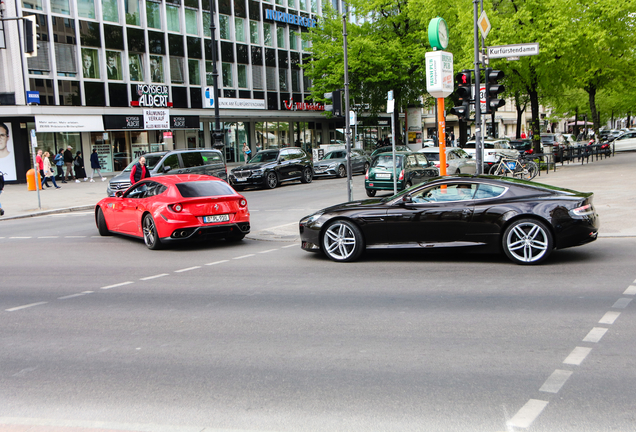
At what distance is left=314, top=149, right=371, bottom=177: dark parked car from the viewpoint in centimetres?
3225

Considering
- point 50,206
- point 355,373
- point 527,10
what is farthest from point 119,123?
point 355,373

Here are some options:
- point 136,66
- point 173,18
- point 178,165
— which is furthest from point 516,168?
point 173,18

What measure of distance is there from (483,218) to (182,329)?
477 centimetres

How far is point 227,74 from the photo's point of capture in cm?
4291

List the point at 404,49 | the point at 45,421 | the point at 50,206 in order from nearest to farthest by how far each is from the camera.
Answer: the point at 45,421
the point at 50,206
the point at 404,49

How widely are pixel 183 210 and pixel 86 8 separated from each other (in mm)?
27599

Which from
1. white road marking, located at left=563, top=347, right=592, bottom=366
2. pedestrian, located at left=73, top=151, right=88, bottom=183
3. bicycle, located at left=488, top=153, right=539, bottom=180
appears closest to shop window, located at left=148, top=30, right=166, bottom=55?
pedestrian, located at left=73, top=151, right=88, bottom=183

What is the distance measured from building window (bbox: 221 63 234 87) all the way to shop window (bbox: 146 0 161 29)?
5381 mm

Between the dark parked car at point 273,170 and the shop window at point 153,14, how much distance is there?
48.8 ft

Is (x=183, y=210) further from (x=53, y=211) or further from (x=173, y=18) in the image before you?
(x=173, y=18)

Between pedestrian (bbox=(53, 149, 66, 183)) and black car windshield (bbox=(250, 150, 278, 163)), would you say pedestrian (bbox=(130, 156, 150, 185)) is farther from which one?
pedestrian (bbox=(53, 149, 66, 183))

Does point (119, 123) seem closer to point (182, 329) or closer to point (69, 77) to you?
point (69, 77)

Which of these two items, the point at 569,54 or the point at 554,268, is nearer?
the point at 554,268

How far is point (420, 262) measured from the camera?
371 inches
